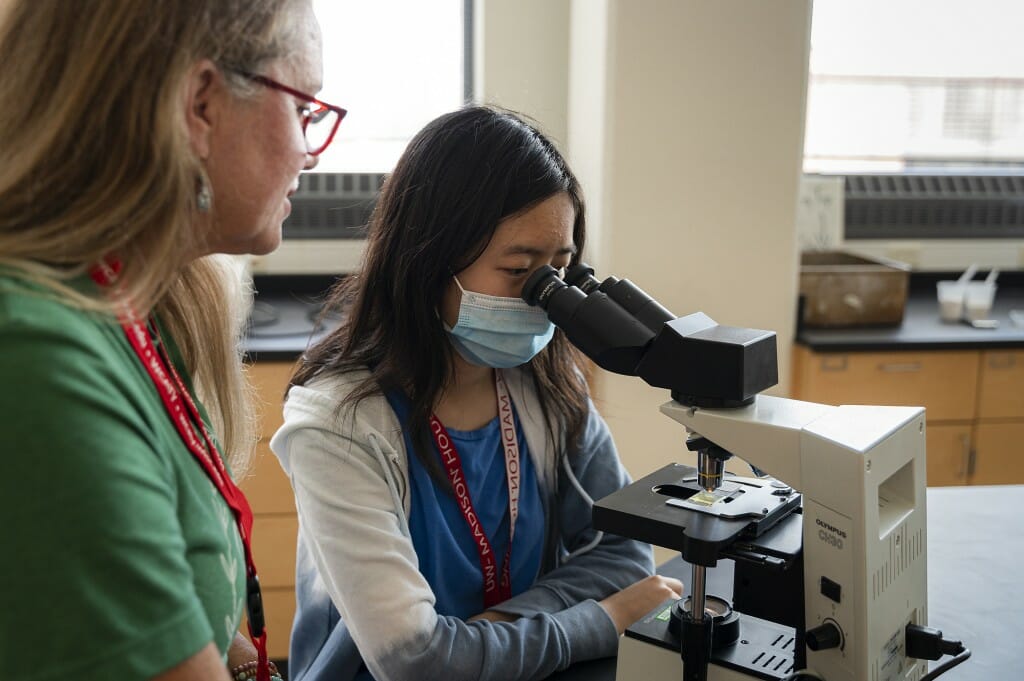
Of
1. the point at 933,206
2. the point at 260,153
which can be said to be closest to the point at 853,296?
the point at 933,206

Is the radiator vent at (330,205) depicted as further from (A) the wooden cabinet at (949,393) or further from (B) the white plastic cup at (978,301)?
(B) the white plastic cup at (978,301)

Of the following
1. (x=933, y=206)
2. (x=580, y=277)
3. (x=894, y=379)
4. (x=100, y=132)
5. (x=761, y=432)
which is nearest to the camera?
(x=100, y=132)

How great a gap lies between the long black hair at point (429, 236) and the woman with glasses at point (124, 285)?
0.39 meters

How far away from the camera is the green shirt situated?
2.16ft

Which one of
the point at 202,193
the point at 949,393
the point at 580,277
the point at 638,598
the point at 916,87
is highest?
the point at 916,87

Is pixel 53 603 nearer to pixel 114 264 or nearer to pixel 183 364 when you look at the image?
pixel 114 264

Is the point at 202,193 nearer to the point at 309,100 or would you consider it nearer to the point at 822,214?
the point at 309,100

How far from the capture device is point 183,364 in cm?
105

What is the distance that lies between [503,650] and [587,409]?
47 centimetres

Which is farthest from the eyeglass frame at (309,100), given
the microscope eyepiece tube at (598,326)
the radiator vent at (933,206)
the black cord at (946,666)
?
the radiator vent at (933,206)

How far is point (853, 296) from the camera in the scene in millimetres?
2816

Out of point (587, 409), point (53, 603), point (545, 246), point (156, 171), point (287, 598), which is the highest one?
point (156, 171)

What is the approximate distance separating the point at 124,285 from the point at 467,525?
2.45 ft

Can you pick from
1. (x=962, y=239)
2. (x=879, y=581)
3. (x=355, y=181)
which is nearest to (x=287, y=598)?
(x=355, y=181)
